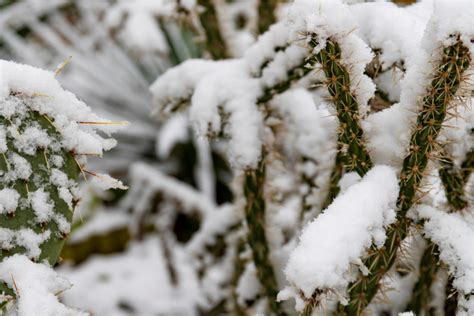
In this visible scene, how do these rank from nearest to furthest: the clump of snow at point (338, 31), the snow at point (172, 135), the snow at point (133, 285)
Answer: the clump of snow at point (338, 31)
the snow at point (133, 285)
the snow at point (172, 135)

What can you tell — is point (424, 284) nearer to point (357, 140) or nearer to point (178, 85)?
point (357, 140)

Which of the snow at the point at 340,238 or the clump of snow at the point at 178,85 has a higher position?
the clump of snow at the point at 178,85

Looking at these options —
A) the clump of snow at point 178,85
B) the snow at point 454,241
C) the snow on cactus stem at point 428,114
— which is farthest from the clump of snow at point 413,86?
the clump of snow at point 178,85

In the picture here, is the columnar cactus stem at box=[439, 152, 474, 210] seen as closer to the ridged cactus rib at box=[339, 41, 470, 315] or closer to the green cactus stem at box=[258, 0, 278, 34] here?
the ridged cactus rib at box=[339, 41, 470, 315]

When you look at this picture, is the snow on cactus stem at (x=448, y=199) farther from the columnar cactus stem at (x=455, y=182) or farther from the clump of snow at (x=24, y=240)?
the clump of snow at (x=24, y=240)

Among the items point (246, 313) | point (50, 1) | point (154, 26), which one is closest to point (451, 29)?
point (246, 313)

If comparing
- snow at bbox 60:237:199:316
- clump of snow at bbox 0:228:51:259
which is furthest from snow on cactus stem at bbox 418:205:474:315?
snow at bbox 60:237:199:316

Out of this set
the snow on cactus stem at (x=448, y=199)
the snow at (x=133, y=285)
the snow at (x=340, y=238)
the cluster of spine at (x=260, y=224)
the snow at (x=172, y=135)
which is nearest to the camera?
the snow at (x=340, y=238)
